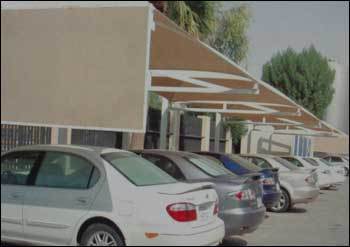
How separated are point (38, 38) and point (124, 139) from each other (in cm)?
787

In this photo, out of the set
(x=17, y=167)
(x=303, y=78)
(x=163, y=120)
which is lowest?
(x=17, y=167)

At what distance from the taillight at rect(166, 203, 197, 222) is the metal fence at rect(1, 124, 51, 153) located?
661 cm

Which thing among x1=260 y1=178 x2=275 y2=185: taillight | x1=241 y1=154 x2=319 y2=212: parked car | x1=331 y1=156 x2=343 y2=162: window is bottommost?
x1=331 y1=156 x2=343 y2=162: window

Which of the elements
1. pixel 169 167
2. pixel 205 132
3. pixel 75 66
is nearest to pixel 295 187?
pixel 169 167

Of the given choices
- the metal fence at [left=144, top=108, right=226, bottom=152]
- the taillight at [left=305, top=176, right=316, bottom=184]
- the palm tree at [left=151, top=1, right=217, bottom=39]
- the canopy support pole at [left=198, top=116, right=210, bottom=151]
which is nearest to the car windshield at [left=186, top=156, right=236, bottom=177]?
the taillight at [left=305, top=176, right=316, bottom=184]

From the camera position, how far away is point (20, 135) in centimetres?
1247

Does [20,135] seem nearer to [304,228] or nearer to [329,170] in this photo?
[304,228]

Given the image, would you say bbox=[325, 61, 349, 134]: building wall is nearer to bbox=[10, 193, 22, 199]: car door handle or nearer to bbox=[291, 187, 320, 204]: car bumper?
bbox=[291, 187, 320, 204]: car bumper

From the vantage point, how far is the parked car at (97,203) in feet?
20.2

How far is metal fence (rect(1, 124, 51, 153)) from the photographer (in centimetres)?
1205

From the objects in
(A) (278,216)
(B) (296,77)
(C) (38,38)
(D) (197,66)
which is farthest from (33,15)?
(B) (296,77)

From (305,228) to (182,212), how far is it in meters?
5.51

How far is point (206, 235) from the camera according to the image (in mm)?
6477

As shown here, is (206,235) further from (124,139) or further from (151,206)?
(124,139)
